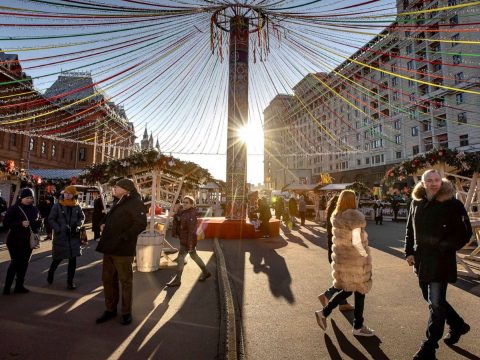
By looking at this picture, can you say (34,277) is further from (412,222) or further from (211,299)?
(412,222)

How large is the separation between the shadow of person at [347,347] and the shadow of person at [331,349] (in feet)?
0.28

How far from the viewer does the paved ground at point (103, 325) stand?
3.04 m

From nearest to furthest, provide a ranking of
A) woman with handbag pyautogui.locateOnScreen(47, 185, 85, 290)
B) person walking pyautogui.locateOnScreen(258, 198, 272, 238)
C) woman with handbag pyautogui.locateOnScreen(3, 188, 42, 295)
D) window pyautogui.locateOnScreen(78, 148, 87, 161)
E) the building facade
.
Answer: woman with handbag pyautogui.locateOnScreen(3, 188, 42, 295) → woman with handbag pyautogui.locateOnScreen(47, 185, 85, 290) → person walking pyautogui.locateOnScreen(258, 198, 272, 238) → the building facade → window pyautogui.locateOnScreen(78, 148, 87, 161)

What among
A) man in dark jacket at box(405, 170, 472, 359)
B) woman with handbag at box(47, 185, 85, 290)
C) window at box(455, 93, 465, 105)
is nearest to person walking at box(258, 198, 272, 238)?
woman with handbag at box(47, 185, 85, 290)

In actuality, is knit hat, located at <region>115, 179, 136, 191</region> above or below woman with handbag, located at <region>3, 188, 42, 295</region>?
above

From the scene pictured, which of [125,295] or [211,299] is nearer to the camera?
[125,295]

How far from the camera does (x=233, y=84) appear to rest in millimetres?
13625

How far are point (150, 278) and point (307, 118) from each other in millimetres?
71193

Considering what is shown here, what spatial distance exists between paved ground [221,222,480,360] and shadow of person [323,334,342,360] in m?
0.01

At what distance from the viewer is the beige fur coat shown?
3.46 metres

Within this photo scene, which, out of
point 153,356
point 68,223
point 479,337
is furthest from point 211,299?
point 479,337

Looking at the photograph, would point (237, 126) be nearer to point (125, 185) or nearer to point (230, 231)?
point (230, 231)

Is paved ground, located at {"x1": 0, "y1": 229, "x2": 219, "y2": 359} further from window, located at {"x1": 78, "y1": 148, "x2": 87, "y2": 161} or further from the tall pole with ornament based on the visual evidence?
window, located at {"x1": 78, "y1": 148, "x2": 87, "y2": 161}

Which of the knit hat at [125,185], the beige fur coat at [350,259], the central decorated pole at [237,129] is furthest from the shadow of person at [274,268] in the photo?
the central decorated pole at [237,129]
